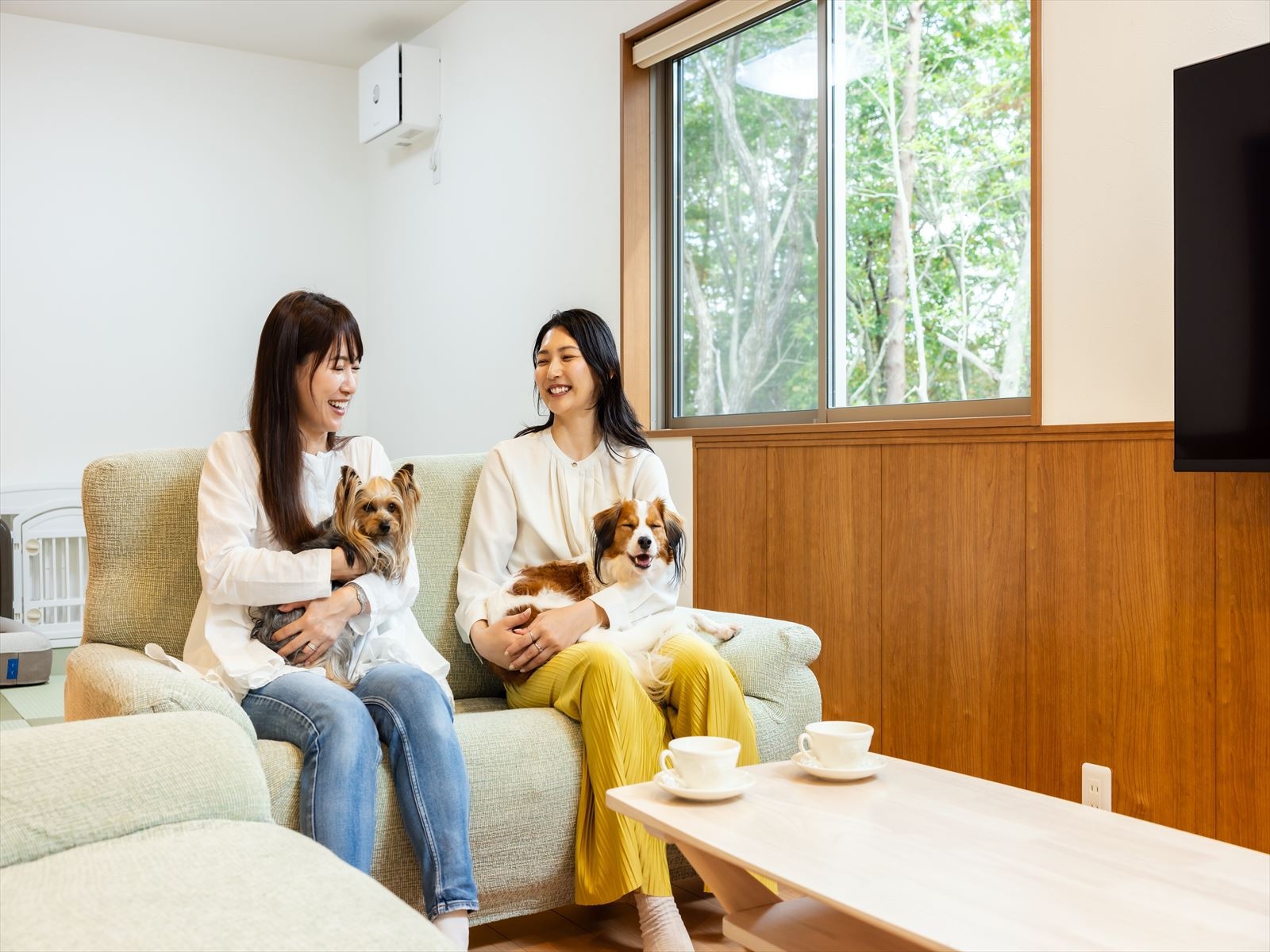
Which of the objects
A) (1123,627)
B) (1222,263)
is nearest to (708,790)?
(1123,627)

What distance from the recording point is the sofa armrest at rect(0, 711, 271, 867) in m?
1.23

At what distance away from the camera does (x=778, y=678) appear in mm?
2225

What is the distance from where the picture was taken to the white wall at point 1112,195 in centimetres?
216

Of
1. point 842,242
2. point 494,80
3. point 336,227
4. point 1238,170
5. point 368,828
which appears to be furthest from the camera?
point 336,227

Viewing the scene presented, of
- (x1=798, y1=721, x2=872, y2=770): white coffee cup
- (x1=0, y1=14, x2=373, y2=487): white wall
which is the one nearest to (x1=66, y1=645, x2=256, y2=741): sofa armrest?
(x1=798, y1=721, x2=872, y2=770): white coffee cup

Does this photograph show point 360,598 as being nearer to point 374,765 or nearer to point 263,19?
point 374,765

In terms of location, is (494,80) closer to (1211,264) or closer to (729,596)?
(729,596)

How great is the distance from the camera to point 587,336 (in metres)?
2.33

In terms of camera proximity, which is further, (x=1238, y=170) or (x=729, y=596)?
(x=729, y=596)

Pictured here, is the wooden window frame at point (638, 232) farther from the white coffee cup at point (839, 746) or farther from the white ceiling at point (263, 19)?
the white coffee cup at point (839, 746)

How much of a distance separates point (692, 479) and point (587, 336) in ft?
3.91

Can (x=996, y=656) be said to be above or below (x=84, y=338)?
below

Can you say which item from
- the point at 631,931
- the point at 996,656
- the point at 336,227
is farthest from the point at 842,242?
the point at 336,227

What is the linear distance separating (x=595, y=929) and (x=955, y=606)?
113 cm
